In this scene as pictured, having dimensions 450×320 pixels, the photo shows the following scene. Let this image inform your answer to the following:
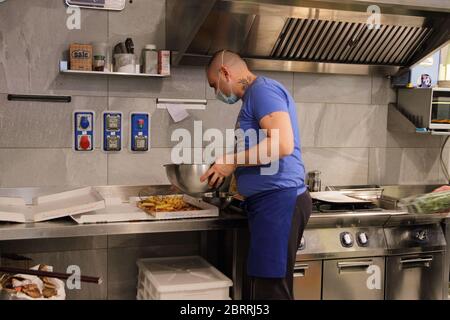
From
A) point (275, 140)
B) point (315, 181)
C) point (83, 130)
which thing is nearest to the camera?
point (275, 140)

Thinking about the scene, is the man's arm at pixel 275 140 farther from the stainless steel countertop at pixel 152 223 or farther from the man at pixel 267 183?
the stainless steel countertop at pixel 152 223

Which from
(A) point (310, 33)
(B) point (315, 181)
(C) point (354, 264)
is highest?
(A) point (310, 33)

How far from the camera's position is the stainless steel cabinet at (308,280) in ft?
9.92

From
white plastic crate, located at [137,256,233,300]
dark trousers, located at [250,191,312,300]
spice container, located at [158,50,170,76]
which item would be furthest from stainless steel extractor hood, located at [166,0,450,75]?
white plastic crate, located at [137,256,233,300]

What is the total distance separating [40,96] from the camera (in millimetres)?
3240

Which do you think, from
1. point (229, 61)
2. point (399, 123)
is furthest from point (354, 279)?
point (229, 61)

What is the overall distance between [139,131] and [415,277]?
6.22ft

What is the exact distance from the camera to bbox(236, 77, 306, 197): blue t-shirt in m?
2.57

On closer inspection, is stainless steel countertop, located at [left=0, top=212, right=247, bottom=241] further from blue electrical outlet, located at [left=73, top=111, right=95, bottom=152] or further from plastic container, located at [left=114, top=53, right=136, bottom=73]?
plastic container, located at [left=114, top=53, right=136, bottom=73]

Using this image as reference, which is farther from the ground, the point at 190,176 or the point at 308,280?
the point at 190,176

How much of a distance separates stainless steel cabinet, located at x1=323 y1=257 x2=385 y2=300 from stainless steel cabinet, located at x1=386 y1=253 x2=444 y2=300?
0.07 m

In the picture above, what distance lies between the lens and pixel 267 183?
264 centimetres

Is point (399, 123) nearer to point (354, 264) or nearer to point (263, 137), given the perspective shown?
point (354, 264)

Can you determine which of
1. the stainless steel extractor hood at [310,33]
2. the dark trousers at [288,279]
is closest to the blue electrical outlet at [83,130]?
the stainless steel extractor hood at [310,33]
